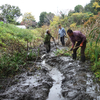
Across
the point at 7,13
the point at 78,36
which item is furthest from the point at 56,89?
the point at 7,13

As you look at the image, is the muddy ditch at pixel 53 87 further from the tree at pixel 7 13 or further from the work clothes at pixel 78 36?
the tree at pixel 7 13

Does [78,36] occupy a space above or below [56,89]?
above

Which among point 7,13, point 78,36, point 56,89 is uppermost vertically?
point 7,13

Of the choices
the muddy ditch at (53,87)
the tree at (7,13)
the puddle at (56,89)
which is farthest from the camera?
the tree at (7,13)

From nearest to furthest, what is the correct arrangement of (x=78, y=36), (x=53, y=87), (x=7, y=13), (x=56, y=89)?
(x=56, y=89) < (x=53, y=87) < (x=78, y=36) < (x=7, y=13)

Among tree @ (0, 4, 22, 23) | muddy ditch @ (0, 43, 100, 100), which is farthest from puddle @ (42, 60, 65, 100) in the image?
tree @ (0, 4, 22, 23)

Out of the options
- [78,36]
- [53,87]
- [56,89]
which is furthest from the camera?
[78,36]

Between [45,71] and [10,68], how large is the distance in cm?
137

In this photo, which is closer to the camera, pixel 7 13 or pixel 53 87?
pixel 53 87

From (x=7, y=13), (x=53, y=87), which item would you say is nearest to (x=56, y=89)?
(x=53, y=87)

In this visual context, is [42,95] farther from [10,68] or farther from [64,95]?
[10,68]

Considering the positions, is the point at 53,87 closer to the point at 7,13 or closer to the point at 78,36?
the point at 78,36

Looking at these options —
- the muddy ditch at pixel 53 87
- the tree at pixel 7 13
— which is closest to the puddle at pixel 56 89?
the muddy ditch at pixel 53 87

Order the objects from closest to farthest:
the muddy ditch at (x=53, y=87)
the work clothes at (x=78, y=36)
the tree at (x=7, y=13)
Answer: the muddy ditch at (x=53, y=87)
the work clothes at (x=78, y=36)
the tree at (x=7, y=13)
